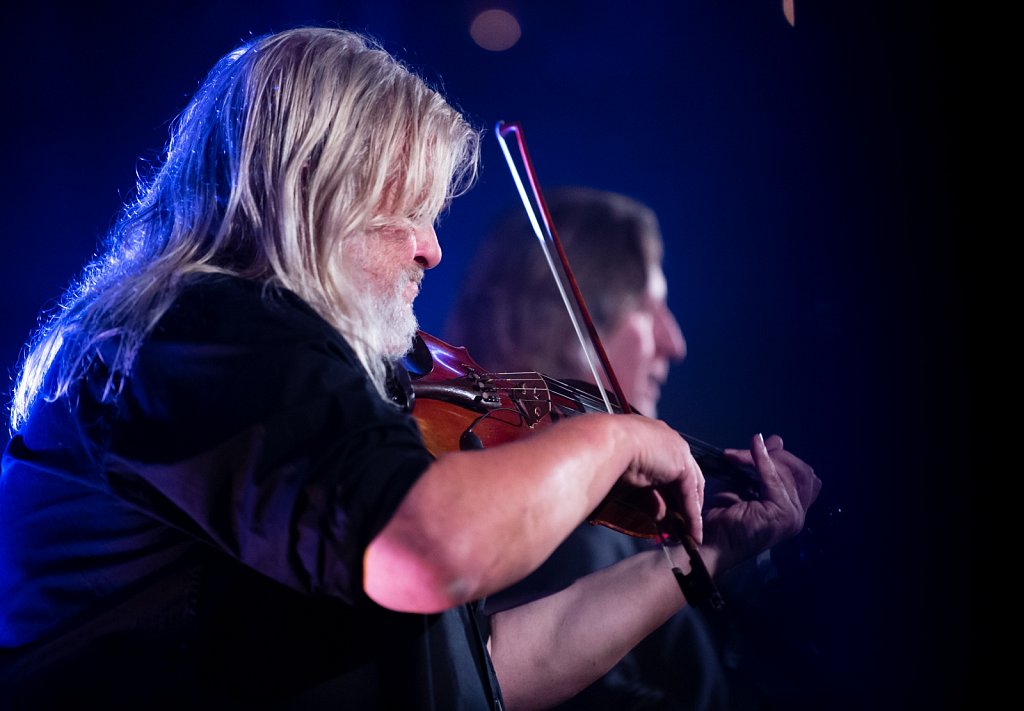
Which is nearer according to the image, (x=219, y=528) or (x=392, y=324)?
(x=219, y=528)

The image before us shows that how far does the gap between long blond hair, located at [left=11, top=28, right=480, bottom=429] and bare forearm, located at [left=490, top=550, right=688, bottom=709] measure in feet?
2.59

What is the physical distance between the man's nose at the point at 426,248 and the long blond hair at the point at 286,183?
6 cm

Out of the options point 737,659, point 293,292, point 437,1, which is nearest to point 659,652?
point 737,659

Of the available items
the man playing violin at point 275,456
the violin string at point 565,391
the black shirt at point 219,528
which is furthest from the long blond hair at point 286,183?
the violin string at point 565,391

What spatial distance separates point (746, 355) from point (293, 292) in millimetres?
1752

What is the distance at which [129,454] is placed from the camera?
0.79m

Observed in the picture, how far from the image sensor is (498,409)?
152cm

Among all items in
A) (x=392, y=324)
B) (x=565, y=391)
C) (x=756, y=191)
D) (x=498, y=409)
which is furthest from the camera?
(x=756, y=191)

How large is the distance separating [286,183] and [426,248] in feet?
1.09

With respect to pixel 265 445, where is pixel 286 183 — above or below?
above

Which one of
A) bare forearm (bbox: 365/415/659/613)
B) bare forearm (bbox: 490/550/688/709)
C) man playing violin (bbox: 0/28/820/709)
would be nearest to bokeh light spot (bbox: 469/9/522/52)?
man playing violin (bbox: 0/28/820/709)

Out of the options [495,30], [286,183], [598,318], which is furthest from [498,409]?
[495,30]

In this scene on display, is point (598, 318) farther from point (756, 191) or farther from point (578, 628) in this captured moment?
point (578, 628)

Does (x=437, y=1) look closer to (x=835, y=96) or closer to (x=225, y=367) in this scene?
(x=835, y=96)
